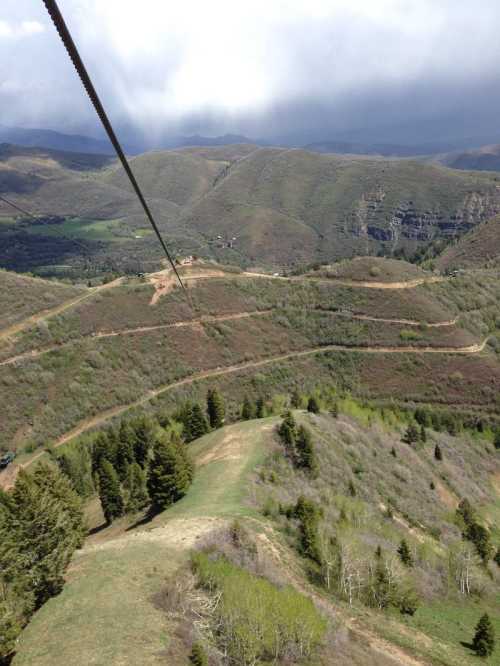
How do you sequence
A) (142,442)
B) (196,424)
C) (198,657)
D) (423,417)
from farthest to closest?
1. (423,417)
2. (196,424)
3. (142,442)
4. (198,657)

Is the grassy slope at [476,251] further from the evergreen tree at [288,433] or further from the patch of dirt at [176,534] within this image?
the patch of dirt at [176,534]

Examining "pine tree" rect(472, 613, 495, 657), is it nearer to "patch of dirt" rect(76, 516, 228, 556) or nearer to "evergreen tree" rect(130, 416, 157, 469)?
"patch of dirt" rect(76, 516, 228, 556)

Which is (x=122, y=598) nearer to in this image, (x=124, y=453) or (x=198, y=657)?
(x=198, y=657)

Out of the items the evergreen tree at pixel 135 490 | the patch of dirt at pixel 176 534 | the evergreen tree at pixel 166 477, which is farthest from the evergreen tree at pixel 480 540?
the evergreen tree at pixel 135 490

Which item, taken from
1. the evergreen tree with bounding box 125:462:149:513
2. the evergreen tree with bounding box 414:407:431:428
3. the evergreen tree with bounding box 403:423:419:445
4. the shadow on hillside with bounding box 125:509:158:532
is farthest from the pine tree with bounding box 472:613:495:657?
the evergreen tree with bounding box 414:407:431:428

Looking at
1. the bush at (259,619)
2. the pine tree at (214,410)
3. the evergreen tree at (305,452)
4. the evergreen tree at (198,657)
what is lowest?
the pine tree at (214,410)

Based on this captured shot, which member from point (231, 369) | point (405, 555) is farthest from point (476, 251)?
point (405, 555)
